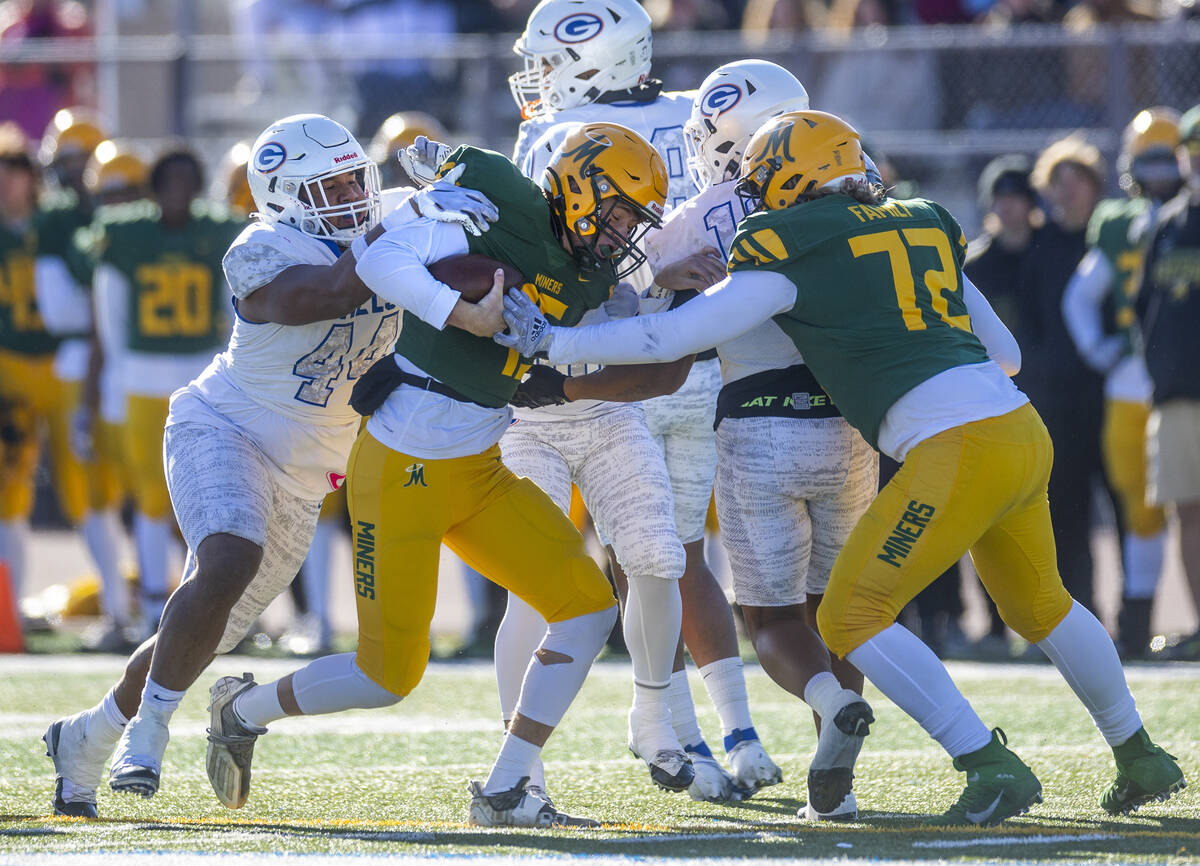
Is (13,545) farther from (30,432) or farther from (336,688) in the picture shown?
(336,688)

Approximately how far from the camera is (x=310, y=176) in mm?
4887

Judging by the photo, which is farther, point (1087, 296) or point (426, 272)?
point (1087, 296)

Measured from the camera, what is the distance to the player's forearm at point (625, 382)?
4602mm

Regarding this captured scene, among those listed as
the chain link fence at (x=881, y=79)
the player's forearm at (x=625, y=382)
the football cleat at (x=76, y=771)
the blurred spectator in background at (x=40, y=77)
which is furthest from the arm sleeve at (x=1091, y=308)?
the blurred spectator in background at (x=40, y=77)

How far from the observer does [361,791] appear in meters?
5.18

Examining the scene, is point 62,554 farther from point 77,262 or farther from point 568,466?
point 568,466

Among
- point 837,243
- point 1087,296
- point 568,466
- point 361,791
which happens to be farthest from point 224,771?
point 1087,296

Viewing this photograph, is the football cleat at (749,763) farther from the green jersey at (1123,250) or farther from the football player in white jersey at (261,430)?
the green jersey at (1123,250)

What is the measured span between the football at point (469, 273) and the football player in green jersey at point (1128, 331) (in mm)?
4376

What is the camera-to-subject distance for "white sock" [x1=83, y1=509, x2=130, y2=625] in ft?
29.0

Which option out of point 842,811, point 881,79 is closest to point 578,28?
point 842,811

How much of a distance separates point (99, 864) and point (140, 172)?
18.9 feet

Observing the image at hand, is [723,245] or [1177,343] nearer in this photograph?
[723,245]

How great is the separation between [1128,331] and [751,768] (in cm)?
379
